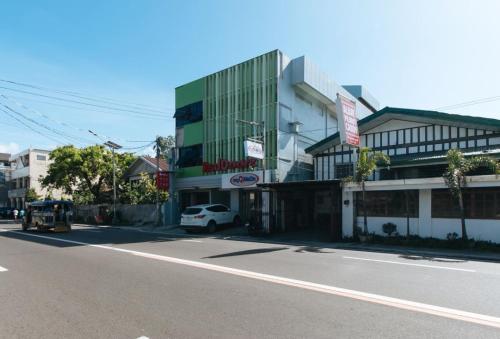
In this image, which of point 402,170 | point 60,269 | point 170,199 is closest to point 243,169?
point 170,199

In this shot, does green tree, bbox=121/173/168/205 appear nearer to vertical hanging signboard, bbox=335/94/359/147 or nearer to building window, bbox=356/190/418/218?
vertical hanging signboard, bbox=335/94/359/147

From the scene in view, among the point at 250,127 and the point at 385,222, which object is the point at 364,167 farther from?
the point at 250,127

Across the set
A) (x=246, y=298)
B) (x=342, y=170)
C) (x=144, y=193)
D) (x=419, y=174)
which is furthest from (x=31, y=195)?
(x=246, y=298)

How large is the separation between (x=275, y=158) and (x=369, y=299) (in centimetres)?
1904

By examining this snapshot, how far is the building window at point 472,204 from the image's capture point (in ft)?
49.9

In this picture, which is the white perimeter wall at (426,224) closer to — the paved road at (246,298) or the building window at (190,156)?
the paved road at (246,298)

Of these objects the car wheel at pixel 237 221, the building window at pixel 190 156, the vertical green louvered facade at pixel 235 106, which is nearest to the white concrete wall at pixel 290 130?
the vertical green louvered facade at pixel 235 106

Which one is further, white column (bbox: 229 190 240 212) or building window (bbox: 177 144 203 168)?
building window (bbox: 177 144 203 168)

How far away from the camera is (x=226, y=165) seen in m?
28.2

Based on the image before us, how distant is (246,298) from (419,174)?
1727 centimetres

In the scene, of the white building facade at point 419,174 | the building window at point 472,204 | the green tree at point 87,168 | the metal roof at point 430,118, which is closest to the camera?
the building window at point 472,204

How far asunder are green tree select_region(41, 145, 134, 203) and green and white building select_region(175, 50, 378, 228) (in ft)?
42.8

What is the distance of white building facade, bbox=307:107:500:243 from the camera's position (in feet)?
51.2

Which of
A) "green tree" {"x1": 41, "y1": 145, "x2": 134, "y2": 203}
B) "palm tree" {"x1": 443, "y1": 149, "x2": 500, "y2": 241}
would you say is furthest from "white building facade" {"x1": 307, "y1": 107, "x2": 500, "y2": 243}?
"green tree" {"x1": 41, "y1": 145, "x2": 134, "y2": 203}
